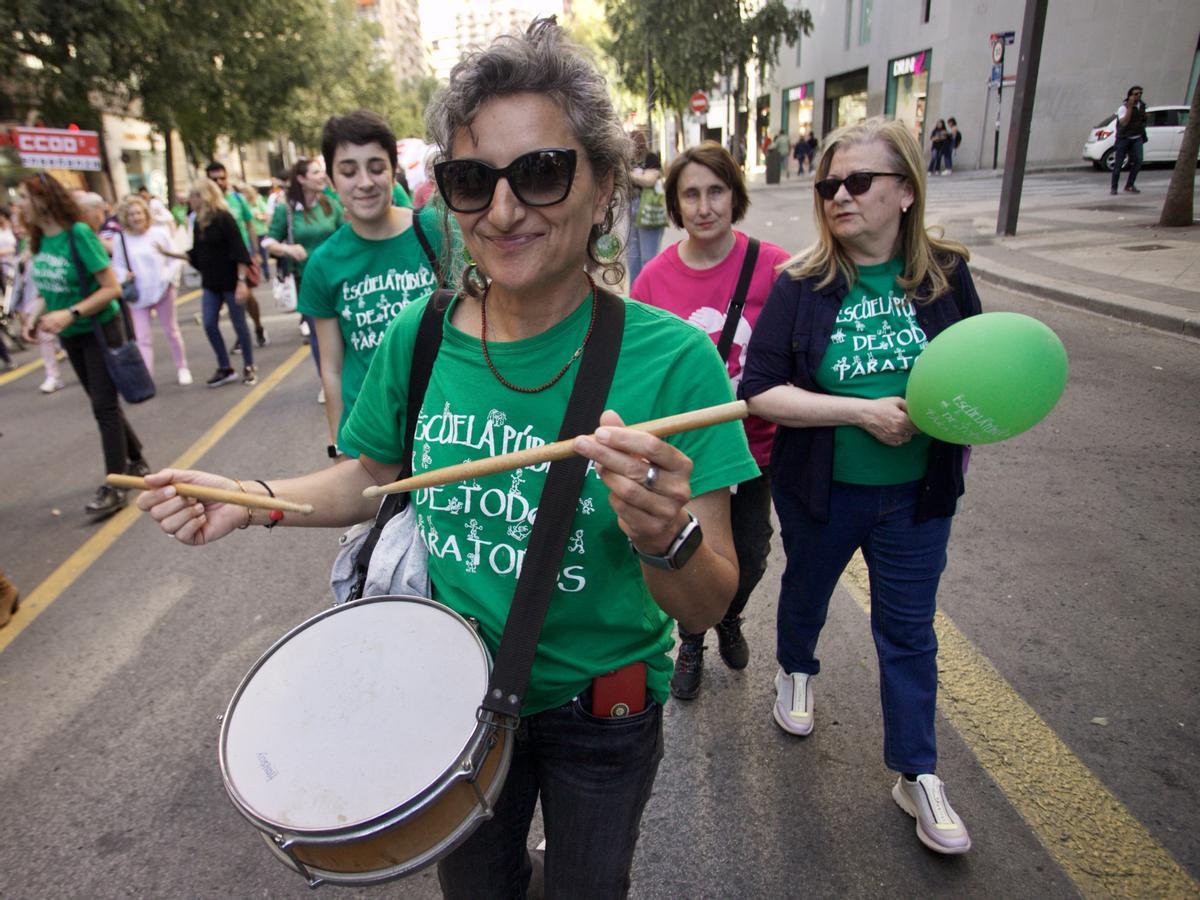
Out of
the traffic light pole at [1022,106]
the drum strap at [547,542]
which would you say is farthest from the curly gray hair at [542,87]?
the traffic light pole at [1022,106]

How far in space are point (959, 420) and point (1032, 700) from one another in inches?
61.1

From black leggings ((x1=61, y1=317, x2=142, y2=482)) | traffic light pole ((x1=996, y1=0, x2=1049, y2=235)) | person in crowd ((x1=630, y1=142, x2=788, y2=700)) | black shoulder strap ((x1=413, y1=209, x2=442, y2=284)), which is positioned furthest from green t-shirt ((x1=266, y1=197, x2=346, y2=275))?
traffic light pole ((x1=996, y1=0, x2=1049, y2=235))

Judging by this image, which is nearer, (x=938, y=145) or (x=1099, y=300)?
(x=1099, y=300)

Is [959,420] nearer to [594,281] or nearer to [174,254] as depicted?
[594,281]

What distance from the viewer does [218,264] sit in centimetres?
822

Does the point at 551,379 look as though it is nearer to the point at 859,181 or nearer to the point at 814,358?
the point at 814,358

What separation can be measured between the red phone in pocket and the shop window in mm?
34832

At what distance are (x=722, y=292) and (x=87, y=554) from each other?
3980 millimetres

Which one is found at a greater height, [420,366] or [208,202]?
[208,202]

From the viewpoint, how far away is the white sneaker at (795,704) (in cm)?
279

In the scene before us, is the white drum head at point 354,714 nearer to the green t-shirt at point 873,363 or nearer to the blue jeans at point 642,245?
the green t-shirt at point 873,363

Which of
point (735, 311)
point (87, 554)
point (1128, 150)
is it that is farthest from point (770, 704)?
point (1128, 150)

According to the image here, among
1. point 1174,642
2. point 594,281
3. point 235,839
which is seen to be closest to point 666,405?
point 594,281

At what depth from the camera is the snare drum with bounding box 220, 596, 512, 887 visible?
1214mm
